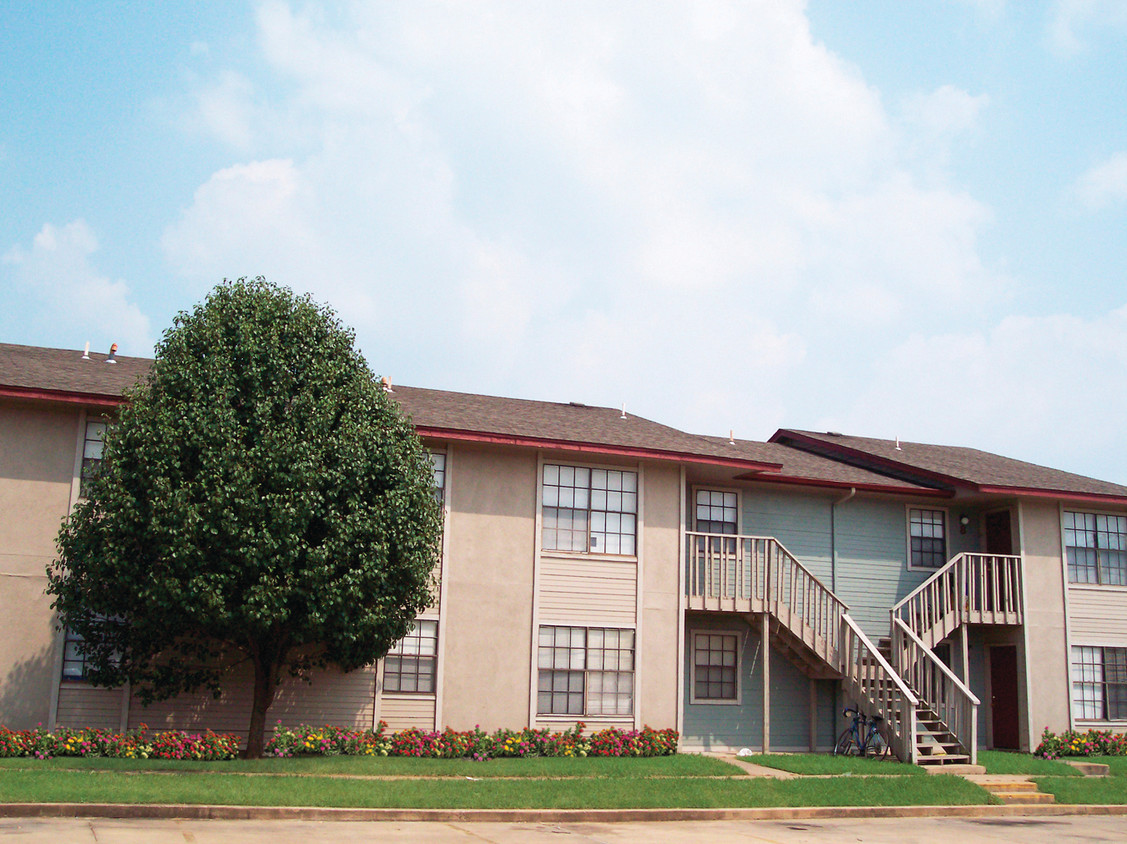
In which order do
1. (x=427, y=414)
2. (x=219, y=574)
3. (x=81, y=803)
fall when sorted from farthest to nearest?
(x=427, y=414), (x=219, y=574), (x=81, y=803)

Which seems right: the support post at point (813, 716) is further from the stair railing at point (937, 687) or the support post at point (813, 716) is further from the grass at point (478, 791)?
the grass at point (478, 791)

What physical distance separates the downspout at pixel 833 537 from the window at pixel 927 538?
186 centimetres

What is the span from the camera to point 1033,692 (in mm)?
22109

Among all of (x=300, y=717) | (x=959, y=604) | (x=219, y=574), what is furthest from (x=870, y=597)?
(x=219, y=574)

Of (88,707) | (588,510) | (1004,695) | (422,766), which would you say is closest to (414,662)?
(422,766)

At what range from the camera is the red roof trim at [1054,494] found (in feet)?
72.3

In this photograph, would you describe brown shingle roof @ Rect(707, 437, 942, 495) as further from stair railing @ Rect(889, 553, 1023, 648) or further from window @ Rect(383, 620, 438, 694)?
window @ Rect(383, 620, 438, 694)

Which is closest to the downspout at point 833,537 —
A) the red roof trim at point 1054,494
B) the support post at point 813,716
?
the support post at point 813,716

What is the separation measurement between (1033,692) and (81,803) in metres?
18.4

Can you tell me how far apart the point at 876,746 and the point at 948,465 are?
8.11 m

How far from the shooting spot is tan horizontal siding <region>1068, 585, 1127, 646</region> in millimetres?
22766

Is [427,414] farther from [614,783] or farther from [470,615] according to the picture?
[614,783]

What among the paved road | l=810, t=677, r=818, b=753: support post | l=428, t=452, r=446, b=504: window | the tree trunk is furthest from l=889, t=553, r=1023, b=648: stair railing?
the tree trunk

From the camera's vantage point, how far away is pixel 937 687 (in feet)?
63.0
